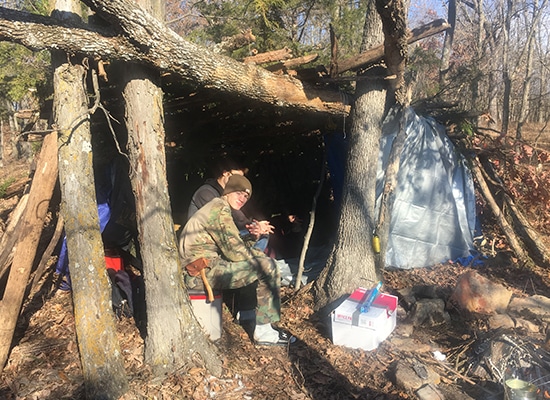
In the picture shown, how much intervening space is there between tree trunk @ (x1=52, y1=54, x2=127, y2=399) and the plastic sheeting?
4.25m

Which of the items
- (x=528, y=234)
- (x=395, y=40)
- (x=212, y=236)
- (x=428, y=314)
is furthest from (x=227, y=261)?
(x=528, y=234)

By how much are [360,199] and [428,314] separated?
1.47 metres

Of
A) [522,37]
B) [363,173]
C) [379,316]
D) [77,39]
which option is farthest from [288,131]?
[522,37]

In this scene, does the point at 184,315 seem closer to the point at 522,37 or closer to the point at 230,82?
the point at 230,82

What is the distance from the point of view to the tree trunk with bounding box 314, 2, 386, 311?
5.28m

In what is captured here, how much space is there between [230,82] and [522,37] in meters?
25.2

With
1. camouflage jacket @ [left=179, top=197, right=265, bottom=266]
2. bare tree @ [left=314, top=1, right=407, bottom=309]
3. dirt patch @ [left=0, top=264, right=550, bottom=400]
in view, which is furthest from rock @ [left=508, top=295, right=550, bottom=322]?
camouflage jacket @ [left=179, top=197, right=265, bottom=266]

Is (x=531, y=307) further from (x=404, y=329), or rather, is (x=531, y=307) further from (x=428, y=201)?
(x=428, y=201)

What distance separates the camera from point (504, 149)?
7.69 m

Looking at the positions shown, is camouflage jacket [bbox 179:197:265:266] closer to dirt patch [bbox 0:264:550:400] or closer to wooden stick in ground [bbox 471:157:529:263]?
dirt patch [bbox 0:264:550:400]

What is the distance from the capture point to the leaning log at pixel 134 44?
10.1 ft

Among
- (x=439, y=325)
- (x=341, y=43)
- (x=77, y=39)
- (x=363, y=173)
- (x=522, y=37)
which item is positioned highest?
(x=522, y=37)

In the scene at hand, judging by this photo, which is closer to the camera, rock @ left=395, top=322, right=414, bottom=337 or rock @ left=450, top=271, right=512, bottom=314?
rock @ left=395, top=322, right=414, bottom=337

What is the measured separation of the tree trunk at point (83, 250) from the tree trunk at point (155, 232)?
1.14 feet
